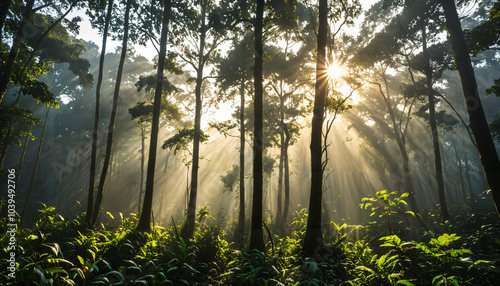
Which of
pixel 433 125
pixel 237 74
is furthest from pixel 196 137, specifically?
pixel 433 125

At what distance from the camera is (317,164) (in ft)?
23.4

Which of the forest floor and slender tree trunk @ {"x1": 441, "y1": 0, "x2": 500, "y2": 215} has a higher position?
slender tree trunk @ {"x1": 441, "y1": 0, "x2": 500, "y2": 215}

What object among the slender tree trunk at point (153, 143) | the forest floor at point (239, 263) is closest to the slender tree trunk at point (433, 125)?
the forest floor at point (239, 263)

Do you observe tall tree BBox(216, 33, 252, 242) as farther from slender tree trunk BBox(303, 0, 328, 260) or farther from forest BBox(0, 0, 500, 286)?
slender tree trunk BBox(303, 0, 328, 260)

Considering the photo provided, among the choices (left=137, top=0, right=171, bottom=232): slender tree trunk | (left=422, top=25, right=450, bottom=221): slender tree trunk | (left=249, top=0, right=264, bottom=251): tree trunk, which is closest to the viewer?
(left=249, top=0, right=264, bottom=251): tree trunk

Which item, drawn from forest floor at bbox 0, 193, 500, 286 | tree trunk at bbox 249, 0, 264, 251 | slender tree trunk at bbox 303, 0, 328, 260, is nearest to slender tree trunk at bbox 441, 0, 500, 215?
forest floor at bbox 0, 193, 500, 286

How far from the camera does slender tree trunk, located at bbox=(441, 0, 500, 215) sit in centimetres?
614

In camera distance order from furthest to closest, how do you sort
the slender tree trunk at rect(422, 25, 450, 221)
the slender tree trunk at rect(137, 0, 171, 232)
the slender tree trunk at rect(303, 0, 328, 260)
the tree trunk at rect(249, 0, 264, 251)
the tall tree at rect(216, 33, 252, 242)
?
1. the tall tree at rect(216, 33, 252, 242)
2. the slender tree trunk at rect(422, 25, 450, 221)
3. the slender tree trunk at rect(137, 0, 171, 232)
4. the tree trunk at rect(249, 0, 264, 251)
5. the slender tree trunk at rect(303, 0, 328, 260)

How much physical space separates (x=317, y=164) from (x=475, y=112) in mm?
4716

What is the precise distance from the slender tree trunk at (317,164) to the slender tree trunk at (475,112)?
403cm

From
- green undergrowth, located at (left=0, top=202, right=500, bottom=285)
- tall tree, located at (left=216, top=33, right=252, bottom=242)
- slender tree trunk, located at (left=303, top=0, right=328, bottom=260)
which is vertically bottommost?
green undergrowth, located at (left=0, top=202, right=500, bottom=285)

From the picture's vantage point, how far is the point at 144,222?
9.80 m

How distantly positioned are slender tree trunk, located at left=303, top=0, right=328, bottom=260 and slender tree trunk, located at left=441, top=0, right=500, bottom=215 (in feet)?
13.2

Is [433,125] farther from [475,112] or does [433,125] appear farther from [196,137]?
[196,137]
